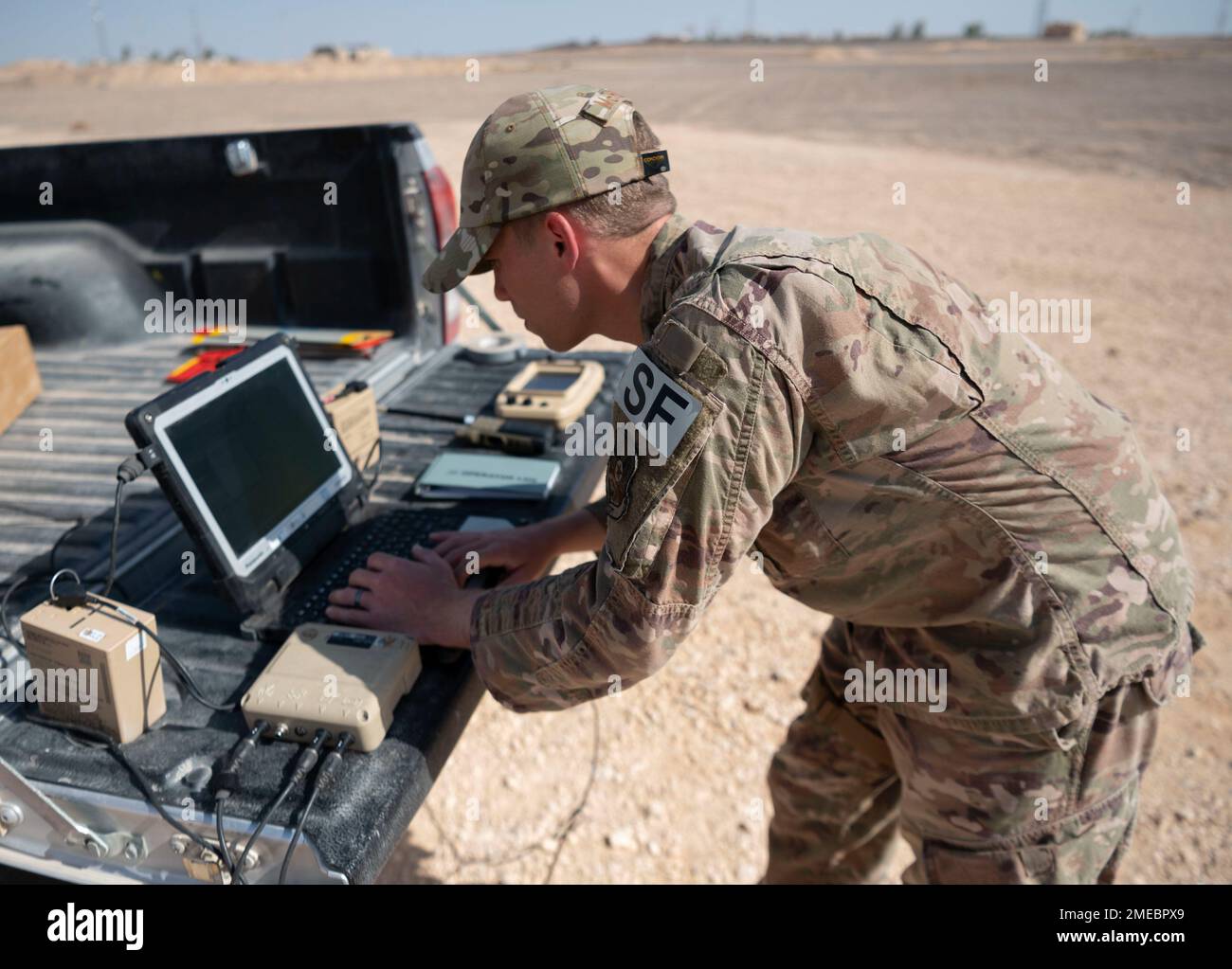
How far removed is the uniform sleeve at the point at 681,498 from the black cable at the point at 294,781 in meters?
0.41

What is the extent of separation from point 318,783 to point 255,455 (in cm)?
76

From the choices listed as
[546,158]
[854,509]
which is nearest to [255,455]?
[546,158]

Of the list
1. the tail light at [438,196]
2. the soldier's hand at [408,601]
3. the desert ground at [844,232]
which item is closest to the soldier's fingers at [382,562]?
the soldier's hand at [408,601]

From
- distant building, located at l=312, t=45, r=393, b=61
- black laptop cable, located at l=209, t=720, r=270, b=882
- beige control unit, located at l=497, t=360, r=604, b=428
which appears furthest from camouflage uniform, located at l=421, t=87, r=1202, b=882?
distant building, located at l=312, t=45, r=393, b=61

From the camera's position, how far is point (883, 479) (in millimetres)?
1489

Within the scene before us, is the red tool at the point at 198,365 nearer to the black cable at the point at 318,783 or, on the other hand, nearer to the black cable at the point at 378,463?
the black cable at the point at 378,463

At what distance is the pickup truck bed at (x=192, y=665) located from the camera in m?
1.42

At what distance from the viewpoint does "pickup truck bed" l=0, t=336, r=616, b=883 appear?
1415 mm

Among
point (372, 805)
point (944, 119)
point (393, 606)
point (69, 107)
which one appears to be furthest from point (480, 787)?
point (69, 107)

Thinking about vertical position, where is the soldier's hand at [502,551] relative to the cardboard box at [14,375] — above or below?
below

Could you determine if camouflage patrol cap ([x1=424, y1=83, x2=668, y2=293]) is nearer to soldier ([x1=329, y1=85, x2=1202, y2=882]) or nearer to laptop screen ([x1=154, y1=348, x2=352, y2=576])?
soldier ([x1=329, y1=85, x2=1202, y2=882])

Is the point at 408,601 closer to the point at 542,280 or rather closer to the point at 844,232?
the point at 542,280

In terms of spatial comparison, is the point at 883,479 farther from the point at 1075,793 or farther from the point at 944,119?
the point at 944,119
